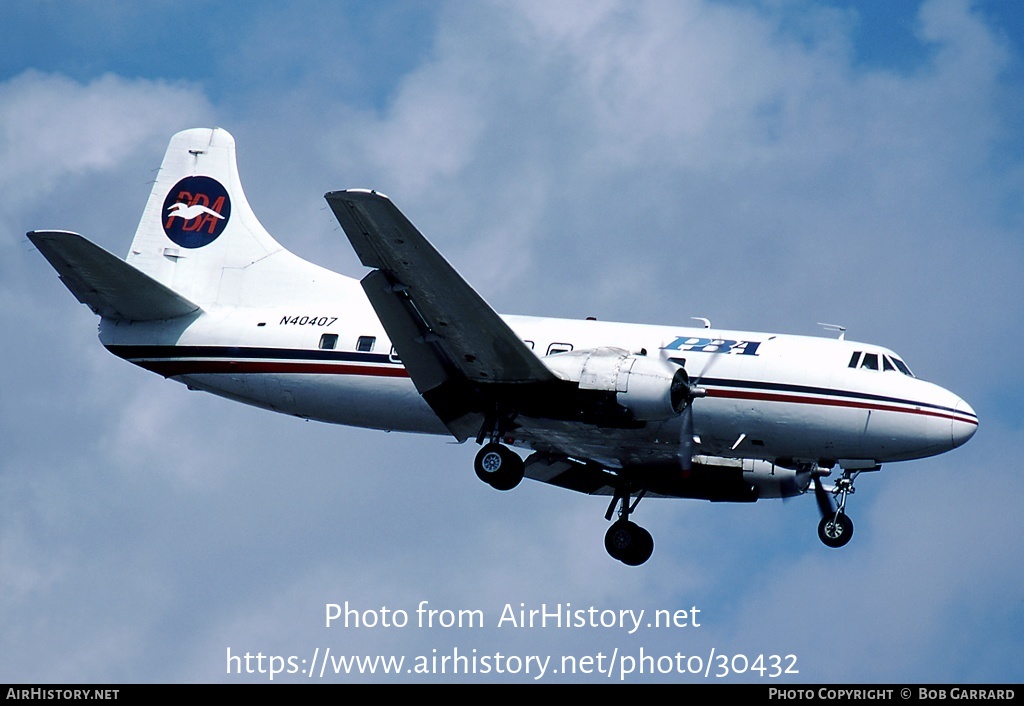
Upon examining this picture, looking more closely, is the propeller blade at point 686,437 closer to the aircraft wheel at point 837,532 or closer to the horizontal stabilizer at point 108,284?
the aircraft wheel at point 837,532

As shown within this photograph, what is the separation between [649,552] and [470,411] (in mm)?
6209

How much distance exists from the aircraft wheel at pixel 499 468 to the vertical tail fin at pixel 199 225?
26.0ft

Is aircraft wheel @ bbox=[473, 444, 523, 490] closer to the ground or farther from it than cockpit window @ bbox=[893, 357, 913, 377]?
closer to the ground

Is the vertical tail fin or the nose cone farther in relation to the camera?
the vertical tail fin

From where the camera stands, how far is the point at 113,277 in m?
35.2

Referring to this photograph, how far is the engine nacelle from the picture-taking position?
31.4 metres

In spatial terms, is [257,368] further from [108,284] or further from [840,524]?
[840,524]

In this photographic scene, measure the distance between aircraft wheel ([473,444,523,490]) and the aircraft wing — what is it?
1.08 m

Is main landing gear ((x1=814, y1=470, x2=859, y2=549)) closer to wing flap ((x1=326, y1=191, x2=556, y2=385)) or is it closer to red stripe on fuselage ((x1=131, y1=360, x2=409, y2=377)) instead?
wing flap ((x1=326, y1=191, x2=556, y2=385))

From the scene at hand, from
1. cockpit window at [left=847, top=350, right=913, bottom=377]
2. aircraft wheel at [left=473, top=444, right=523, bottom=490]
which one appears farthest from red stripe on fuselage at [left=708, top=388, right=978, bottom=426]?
aircraft wheel at [left=473, top=444, right=523, bottom=490]

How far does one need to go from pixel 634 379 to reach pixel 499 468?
3.27m

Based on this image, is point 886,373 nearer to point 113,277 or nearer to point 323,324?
point 323,324

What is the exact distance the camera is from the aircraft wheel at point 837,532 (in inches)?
1335
